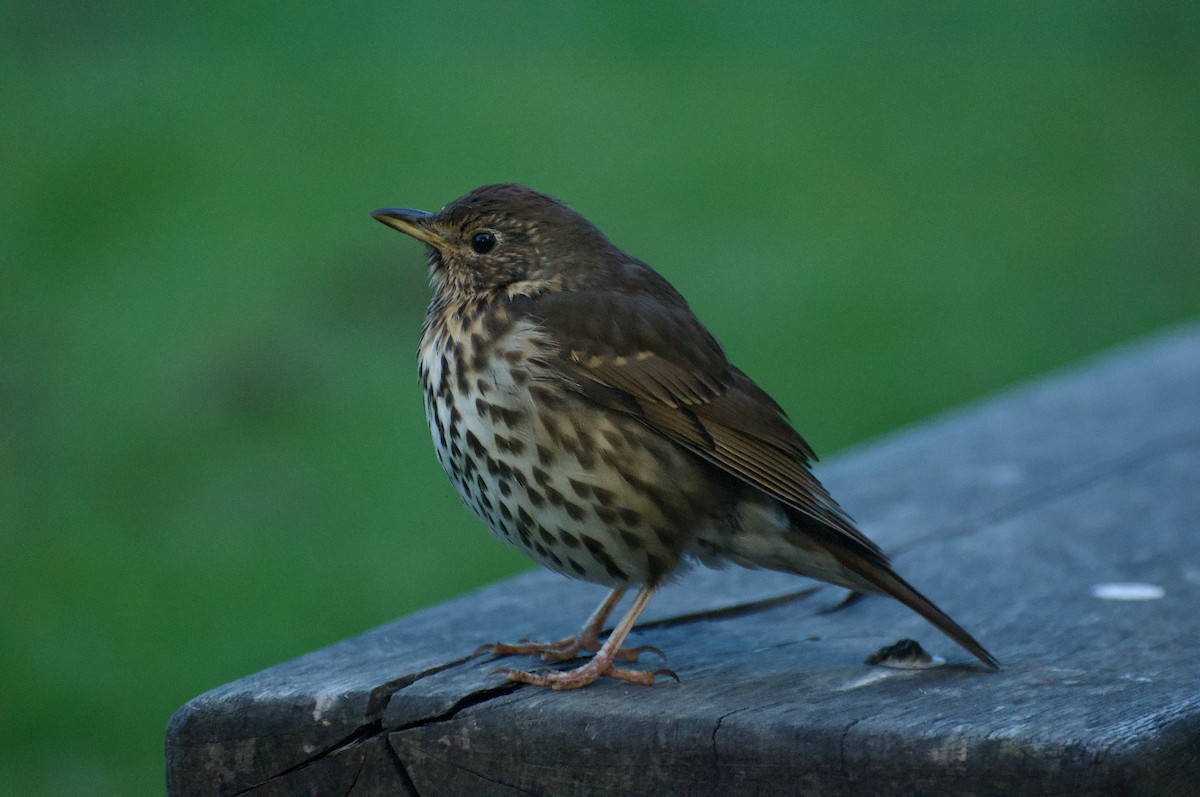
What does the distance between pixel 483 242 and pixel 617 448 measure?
66 centimetres

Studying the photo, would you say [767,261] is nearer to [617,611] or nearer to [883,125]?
[883,125]

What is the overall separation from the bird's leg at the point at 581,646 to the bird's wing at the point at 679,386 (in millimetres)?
353

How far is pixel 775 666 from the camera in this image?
3031mm

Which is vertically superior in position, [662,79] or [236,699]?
[662,79]

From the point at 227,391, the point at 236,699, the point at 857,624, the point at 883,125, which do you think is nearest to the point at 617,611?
the point at 857,624

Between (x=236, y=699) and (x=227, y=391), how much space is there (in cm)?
539

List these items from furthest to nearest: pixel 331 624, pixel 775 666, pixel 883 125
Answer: pixel 883 125 → pixel 331 624 → pixel 775 666

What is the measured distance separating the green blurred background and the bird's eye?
226 cm

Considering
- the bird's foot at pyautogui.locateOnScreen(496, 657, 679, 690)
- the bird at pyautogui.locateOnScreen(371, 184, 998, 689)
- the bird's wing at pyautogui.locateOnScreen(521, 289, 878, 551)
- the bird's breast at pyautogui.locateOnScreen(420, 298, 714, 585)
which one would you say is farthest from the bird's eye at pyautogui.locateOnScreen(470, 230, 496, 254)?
the bird's foot at pyautogui.locateOnScreen(496, 657, 679, 690)

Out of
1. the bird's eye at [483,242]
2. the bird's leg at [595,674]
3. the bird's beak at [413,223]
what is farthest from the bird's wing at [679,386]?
the bird's leg at [595,674]

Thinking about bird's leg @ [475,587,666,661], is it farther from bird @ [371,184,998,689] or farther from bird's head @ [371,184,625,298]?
bird's head @ [371,184,625,298]

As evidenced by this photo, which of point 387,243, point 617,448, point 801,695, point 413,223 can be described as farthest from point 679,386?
point 387,243

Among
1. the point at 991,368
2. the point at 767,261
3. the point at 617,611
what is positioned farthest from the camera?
the point at 767,261

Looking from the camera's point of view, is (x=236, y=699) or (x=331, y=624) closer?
(x=236, y=699)
